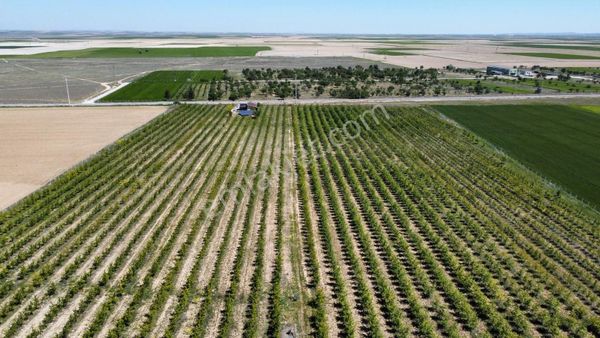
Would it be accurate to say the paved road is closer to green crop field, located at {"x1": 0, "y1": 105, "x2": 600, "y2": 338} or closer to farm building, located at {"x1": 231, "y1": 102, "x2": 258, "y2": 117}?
farm building, located at {"x1": 231, "y1": 102, "x2": 258, "y2": 117}

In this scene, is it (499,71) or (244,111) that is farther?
(499,71)

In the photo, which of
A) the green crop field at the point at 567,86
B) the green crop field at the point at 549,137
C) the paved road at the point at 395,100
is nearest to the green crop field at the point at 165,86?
the paved road at the point at 395,100

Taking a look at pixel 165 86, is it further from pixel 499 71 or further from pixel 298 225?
pixel 499 71

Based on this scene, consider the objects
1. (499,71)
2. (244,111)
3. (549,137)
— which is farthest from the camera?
(499,71)

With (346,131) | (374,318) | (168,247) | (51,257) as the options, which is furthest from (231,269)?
(346,131)

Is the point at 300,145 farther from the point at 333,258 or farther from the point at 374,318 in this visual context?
the point at 374,318

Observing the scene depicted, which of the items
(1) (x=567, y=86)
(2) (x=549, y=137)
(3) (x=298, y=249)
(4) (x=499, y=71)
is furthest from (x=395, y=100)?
(4) (x=499, y=71)
